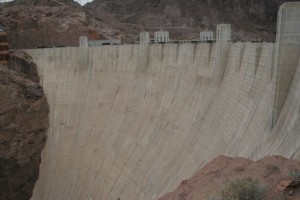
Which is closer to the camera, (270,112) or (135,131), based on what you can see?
(270,112)

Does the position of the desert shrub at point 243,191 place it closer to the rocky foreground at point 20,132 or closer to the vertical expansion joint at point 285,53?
the vertical expansion joint at point 285,53

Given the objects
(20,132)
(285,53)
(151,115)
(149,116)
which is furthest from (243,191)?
(20,132)

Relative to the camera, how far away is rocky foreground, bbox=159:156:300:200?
6879 millimetres

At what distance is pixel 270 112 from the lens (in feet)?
38.1

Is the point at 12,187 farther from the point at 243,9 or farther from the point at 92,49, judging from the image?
the point at 243,9

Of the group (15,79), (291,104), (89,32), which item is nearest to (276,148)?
(291,104)

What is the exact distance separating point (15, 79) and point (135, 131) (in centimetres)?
1253

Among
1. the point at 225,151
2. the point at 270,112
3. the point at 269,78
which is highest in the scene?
the point at 269,78

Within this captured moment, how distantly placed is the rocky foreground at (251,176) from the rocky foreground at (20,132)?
19.7 meters

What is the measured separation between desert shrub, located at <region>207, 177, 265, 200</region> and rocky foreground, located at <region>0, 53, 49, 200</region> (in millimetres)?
A: 23004

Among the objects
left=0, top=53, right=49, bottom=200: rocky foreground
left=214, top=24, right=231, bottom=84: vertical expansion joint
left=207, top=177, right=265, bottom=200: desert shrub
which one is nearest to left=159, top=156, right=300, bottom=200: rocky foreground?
left=207, top=177, right=265, bottom=200: desert shrub

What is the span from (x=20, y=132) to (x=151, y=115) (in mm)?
12098

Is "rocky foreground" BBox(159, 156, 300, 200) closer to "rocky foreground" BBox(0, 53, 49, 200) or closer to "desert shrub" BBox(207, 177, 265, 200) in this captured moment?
"desert shrub" BBox(207, 177, 265, 200)

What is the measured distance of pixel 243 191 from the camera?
6.71 m
